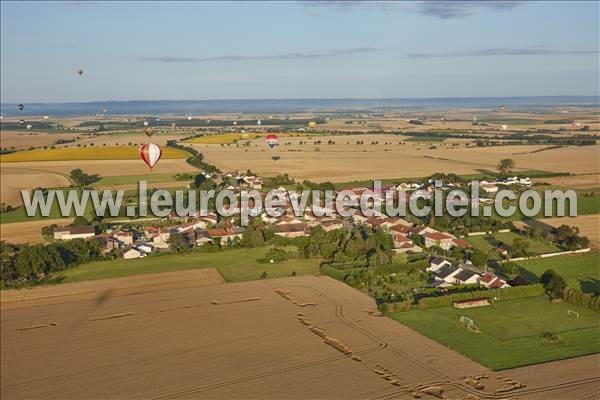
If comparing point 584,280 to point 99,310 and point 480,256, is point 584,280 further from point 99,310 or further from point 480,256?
point 99,310

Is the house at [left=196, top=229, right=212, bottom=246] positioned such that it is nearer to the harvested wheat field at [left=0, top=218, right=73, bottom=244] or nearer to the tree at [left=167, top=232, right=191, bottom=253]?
the tree at [left=167, top=232, right=191, bottom=253]

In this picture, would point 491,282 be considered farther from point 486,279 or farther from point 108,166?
point 108,166

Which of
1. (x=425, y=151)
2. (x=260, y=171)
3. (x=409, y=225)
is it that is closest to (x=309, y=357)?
(x=409, y=225)

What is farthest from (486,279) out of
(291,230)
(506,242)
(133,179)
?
(133,179)

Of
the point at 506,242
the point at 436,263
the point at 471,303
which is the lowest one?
the point at 471,303

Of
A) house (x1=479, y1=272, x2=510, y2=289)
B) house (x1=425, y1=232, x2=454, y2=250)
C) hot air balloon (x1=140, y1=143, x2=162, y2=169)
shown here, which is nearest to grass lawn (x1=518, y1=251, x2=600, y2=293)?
house (x1=479, y1=272, x2=510, y2=289)

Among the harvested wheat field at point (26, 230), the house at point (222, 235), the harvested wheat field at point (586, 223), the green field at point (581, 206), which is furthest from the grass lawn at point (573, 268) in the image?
the harvested wheat field at point (26, 230)
